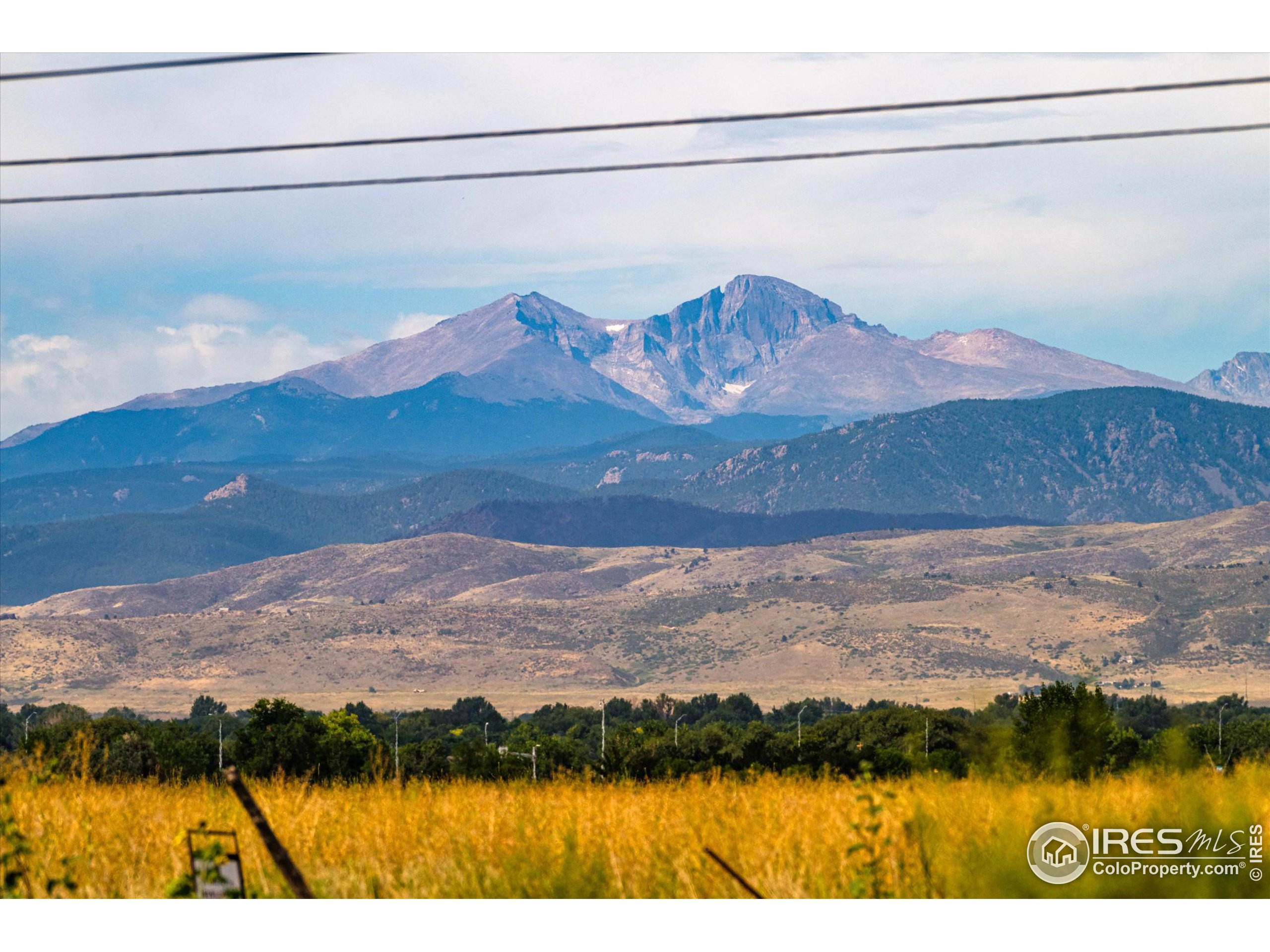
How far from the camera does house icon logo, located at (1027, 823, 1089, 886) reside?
1273 centimetres

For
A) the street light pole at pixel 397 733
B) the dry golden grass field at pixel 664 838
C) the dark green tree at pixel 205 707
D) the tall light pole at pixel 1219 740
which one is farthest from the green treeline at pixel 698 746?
the dark green tree at pixel 205 707

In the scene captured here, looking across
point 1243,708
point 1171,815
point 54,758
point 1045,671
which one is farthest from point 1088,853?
point 1045,671

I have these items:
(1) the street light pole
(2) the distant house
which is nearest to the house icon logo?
(2) the distant house

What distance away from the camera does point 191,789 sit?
679 inches

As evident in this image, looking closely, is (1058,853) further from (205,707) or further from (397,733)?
(205,707)

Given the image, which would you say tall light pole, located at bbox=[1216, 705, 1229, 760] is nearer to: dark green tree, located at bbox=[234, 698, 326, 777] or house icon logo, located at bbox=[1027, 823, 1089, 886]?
house icon logo, located at bbox=[1027, 823, 1089, 886]

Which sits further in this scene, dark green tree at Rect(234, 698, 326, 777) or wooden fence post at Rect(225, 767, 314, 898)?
dark green tree at Rect(234, 698, 326, 777)

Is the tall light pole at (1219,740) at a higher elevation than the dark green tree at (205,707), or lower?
lower

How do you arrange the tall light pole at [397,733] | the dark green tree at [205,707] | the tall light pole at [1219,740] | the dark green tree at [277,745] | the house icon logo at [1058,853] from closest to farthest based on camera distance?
the house icon logo at [1058,853]
the tall light pole at [1219,740]
the dark green tree at [277,745]
the tall light pole at [397,733]
the dark green tree at [205,707]

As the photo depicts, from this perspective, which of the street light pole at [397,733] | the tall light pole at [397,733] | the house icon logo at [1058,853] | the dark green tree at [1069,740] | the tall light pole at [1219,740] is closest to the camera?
the house icon logo at [1058,853]

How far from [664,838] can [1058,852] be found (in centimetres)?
351

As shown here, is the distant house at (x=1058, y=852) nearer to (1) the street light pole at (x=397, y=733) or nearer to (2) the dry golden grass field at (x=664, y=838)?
(2) the dry golden grass field at (x=664, y=838)

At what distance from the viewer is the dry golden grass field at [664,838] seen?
1286 centimetres

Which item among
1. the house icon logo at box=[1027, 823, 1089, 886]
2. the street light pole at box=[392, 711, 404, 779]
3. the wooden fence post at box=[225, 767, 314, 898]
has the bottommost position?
the street light pole at box=[392, 711, 404, 779]
